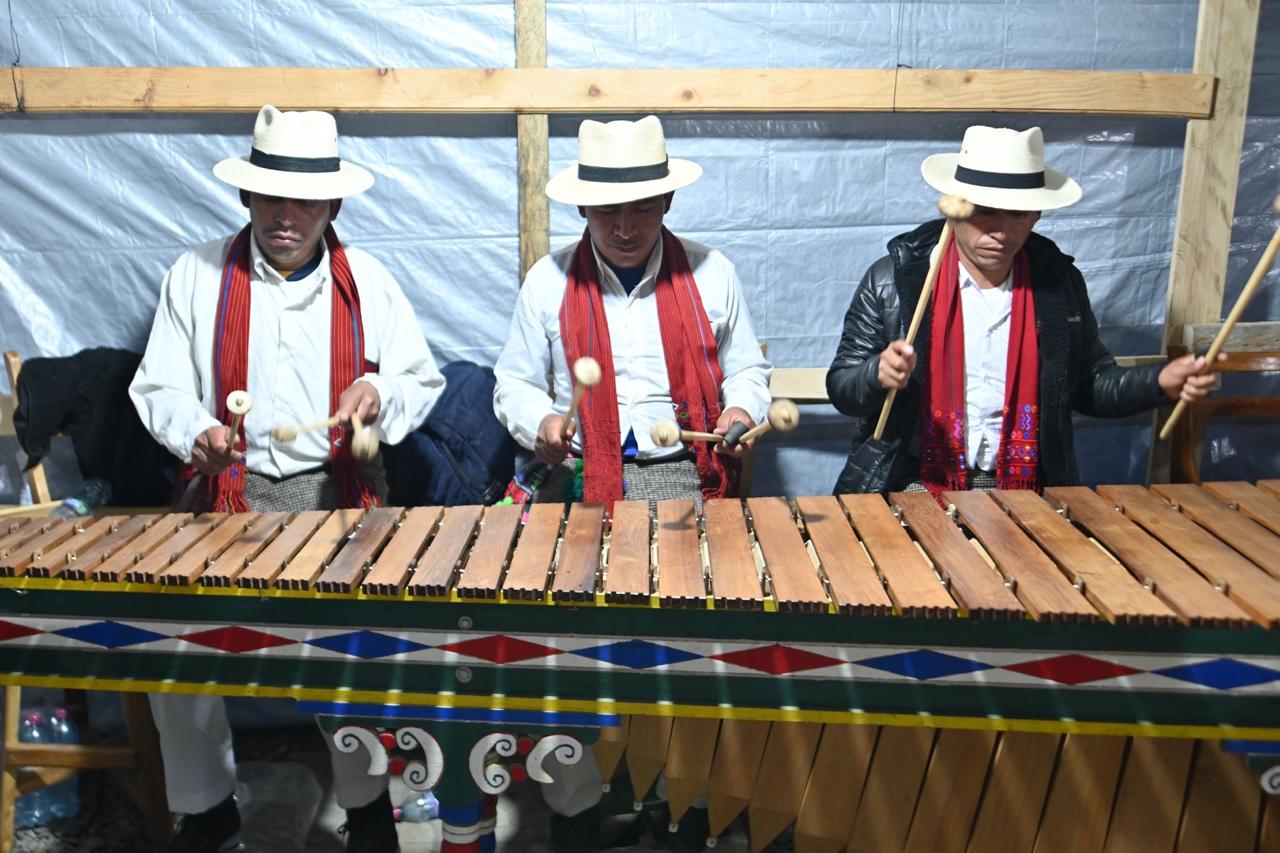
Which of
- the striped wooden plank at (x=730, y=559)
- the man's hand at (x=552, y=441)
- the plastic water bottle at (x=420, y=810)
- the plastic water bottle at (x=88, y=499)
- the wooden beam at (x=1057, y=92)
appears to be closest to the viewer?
the striped wooden plank at (x=730, y=559)

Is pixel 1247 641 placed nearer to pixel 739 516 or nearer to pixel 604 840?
pixel 739 516

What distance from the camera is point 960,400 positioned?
9.95 ft

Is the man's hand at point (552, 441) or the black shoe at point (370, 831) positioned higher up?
the man's hand at point (552, 441)

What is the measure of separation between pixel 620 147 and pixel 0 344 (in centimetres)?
220

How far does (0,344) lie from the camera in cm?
368

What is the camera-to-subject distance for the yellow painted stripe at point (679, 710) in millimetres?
2160

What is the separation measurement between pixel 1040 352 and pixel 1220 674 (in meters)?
1.13

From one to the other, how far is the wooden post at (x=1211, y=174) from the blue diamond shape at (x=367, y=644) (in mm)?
2769

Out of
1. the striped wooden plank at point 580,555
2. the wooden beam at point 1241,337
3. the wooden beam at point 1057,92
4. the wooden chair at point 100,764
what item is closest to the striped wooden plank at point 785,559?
the striped wooden plank at point 580,555

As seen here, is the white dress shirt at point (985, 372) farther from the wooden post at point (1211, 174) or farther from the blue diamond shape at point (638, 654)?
the blue diamond shape at point (638, 654)

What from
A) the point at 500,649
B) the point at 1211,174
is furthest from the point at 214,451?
the point at 1211,174

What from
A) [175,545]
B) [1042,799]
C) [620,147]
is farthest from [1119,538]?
[175,545]

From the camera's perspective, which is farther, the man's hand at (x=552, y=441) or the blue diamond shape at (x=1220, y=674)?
the man's hand at (x=552, y=441)

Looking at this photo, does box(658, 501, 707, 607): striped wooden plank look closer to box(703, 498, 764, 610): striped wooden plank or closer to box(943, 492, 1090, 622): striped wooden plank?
box(703, 498, 764, 610): striped wooden plank
